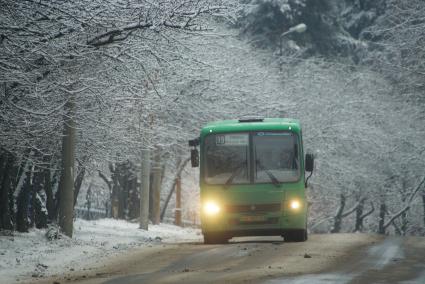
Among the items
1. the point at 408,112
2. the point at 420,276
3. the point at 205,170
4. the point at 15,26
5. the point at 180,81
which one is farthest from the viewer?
the point at 408,112

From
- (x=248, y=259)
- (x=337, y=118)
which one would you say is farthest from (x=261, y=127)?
(x=337, y=118)

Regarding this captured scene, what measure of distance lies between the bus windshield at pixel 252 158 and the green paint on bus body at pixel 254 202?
100mm

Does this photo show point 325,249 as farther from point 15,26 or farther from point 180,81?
point 180,81

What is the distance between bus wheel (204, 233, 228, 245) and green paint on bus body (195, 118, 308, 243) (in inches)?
12.4

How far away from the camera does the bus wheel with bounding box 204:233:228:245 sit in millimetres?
24578

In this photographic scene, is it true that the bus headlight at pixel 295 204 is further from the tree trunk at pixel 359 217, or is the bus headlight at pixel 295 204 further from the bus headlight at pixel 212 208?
the tree trunk at pixel 359 217

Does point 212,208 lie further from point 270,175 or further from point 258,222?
point 270,175

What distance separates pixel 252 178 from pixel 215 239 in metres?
1.98

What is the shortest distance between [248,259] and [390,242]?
7510 mm

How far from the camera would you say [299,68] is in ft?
199

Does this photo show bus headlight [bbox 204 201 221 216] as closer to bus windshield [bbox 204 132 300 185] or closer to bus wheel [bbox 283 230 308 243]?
bus windshield [bbox 204 132 300 185]

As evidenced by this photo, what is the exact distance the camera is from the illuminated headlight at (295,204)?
23.8m

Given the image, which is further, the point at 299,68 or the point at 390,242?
the point at 299,68

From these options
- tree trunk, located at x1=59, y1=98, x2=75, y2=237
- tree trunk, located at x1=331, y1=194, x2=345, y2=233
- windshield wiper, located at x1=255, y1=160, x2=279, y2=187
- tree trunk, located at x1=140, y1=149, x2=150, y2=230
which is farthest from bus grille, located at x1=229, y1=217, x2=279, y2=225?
tree trunk, located at x1=331, y1=194, x2=345, y2=233
